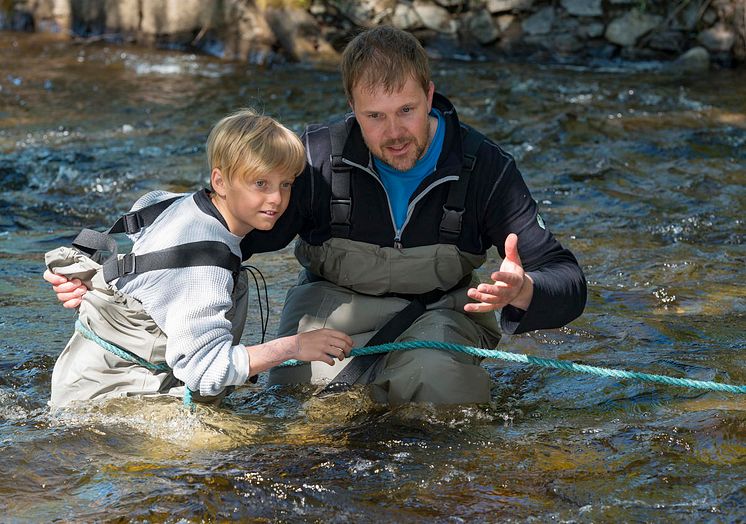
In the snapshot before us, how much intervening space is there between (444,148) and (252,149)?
31.5 inches

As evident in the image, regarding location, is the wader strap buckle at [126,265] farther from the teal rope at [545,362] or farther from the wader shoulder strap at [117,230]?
the teal rope at [545,362]

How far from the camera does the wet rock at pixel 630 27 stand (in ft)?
39.3

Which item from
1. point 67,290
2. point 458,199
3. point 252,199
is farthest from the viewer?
point 458,199

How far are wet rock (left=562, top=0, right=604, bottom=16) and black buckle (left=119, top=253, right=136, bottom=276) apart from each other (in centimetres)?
940

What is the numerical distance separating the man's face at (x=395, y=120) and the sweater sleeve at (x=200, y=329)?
2.64ft

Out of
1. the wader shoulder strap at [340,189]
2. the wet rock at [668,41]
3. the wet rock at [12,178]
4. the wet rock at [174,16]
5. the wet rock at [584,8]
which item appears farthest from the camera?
the wet rock at [174,16]

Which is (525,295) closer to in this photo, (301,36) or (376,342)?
(376,342)

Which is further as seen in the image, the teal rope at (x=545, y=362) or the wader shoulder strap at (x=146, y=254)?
the teal rope at (x=545, y=362)

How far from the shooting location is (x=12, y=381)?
14.5 ft

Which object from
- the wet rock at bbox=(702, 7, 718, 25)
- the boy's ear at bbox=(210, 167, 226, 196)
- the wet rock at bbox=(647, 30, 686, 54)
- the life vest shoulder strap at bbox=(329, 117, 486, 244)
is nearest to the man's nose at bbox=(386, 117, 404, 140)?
the life vest shoulder strap at bbox=(329, 117, 486, 244)

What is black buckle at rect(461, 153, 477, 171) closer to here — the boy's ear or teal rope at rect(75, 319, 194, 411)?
the boy's ear

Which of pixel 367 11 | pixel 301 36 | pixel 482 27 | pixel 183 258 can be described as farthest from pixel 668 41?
pixel 183 258

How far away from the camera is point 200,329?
3484 millimetres

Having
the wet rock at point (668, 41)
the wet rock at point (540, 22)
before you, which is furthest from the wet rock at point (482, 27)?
the wet rock at point (668, 41)
